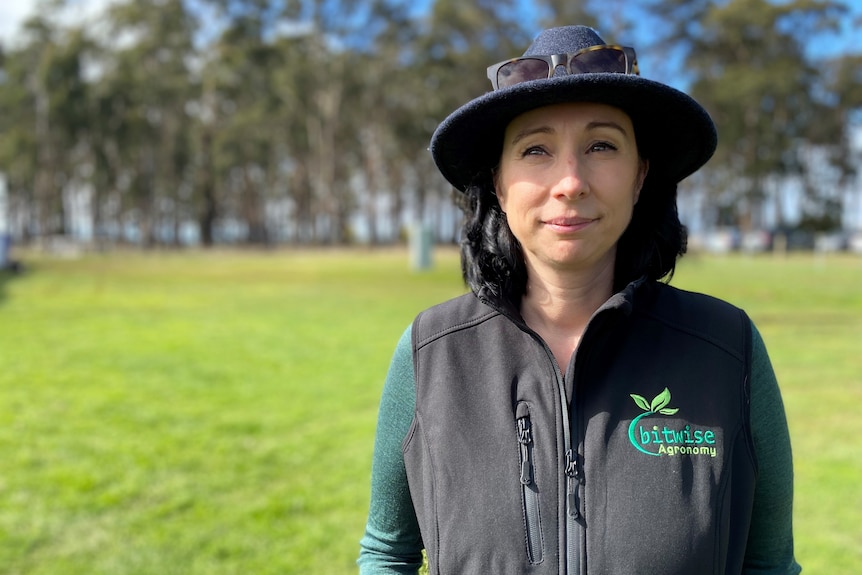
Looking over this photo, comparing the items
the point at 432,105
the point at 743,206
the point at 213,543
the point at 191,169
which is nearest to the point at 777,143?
the point at 743,206

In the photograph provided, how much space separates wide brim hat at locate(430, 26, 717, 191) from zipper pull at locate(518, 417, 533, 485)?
1.71 ft

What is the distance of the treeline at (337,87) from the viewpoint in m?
39.0

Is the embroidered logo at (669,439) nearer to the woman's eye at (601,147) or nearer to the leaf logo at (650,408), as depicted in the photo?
the leaf logo at (650,408)

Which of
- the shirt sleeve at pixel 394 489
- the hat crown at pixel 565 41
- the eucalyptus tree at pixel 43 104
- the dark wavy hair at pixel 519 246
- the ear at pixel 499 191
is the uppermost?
the eucalyptus tree at pixel 43 104

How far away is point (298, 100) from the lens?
4231cm

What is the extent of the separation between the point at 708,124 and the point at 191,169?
57640mm

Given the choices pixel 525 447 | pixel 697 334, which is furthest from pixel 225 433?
pixel 697 334

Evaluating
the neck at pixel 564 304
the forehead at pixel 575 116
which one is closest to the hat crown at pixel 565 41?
the forehead at pixel 575 116

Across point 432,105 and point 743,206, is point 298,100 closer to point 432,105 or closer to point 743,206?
point 432,105

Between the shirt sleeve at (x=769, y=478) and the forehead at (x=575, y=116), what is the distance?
18.3 inches

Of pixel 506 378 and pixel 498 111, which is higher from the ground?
pixel 498 111

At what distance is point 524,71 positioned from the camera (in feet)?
4.60

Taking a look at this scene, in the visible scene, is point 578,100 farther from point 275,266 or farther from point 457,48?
point 457,48

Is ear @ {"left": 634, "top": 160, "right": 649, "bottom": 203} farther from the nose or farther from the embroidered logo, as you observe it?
the embroidered logo
